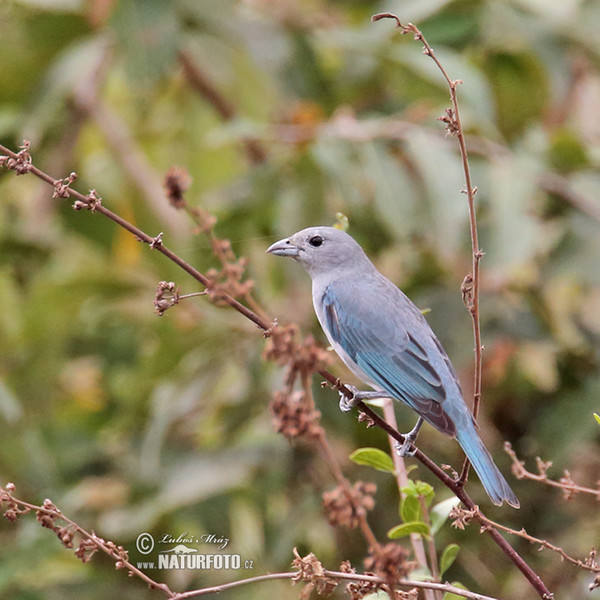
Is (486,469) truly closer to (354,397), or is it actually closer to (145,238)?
(354,397)

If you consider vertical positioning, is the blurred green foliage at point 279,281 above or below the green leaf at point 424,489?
above

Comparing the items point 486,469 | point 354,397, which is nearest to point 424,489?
point 354,397

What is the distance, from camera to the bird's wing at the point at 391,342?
2.71 meters

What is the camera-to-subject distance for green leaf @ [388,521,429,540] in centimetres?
196

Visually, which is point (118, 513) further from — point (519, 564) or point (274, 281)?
point (519, 564)

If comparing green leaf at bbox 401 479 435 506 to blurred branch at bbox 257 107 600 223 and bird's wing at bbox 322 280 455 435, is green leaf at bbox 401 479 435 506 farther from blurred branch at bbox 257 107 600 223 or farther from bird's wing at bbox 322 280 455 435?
blurred branch at bbox 257 107 600 223

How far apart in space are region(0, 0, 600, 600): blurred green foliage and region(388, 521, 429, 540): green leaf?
5.44 feet

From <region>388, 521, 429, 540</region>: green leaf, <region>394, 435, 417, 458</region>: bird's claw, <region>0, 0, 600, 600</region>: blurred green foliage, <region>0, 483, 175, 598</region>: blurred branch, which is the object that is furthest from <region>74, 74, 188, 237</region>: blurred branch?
<region>0, 483, 175, 598</region>: blurred branch

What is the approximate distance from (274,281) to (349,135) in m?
0.80

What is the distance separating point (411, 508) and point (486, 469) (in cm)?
36

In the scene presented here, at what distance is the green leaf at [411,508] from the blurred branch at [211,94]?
3419 millimetres

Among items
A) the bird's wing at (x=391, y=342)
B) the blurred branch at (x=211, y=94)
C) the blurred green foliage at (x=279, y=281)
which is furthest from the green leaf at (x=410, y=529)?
the blurred branch at (x=211, y=94)

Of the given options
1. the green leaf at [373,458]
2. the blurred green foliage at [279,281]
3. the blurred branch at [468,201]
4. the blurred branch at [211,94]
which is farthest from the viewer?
the blurred branch at [211,94]

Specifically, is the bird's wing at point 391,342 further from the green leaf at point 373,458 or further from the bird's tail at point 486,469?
the green leaf at point 373,458
